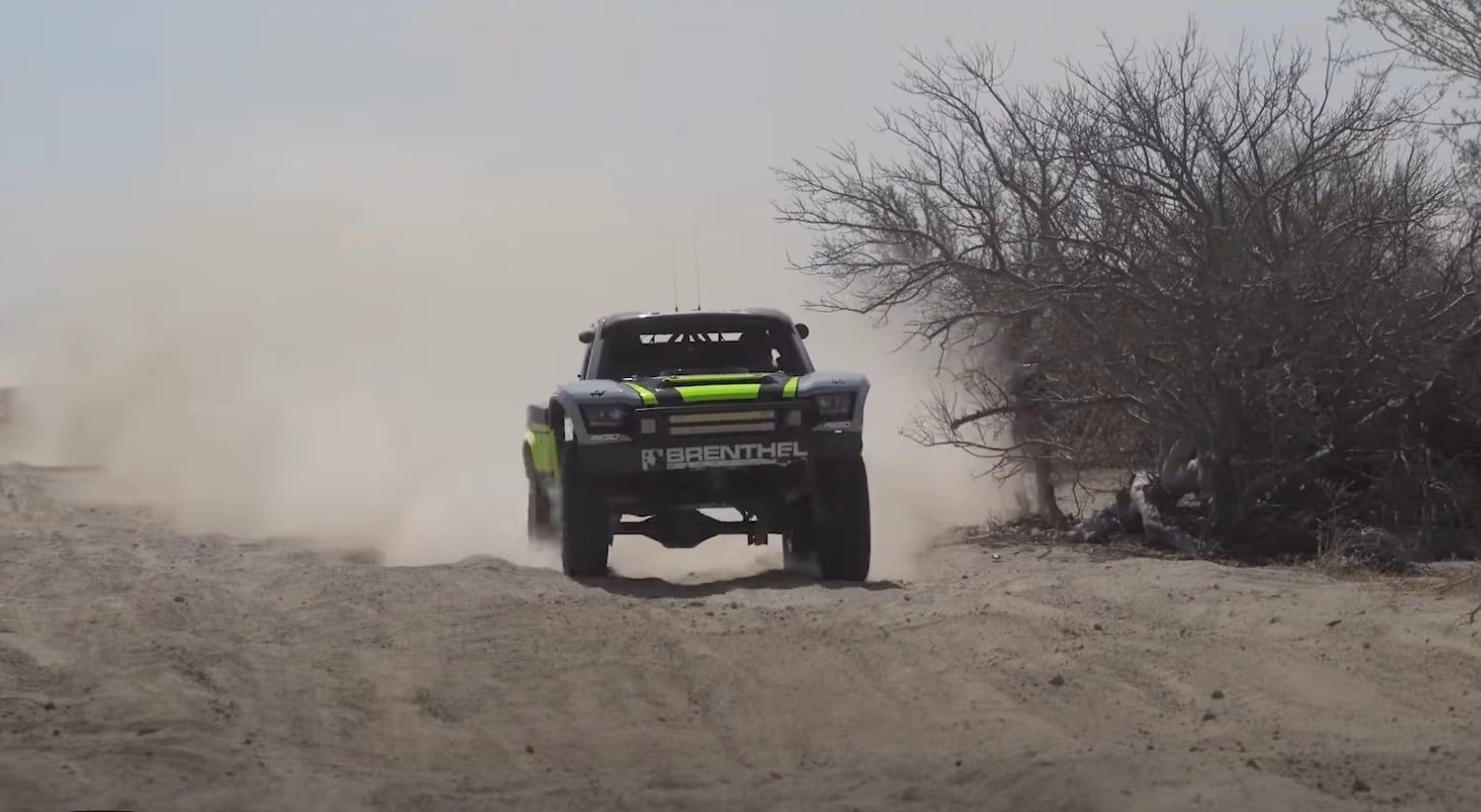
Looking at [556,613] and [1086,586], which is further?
[1086,586]

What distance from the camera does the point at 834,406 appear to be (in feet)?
35.2

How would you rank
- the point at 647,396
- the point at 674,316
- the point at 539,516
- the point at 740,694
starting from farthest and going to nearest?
the point at 539,516, the point at 674,316, the point at 647,396, the point at 740,694

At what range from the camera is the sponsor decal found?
1051cm

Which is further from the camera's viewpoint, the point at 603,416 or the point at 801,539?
the point at 801,539

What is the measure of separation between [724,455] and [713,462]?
7 centimetres

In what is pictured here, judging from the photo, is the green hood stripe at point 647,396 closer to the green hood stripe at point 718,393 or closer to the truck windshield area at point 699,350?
the green hood stripe at point 718,393

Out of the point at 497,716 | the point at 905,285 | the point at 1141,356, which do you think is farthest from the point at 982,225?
the point at 497,716

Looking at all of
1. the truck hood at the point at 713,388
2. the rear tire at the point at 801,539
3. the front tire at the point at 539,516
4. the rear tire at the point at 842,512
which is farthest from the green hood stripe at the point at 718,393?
the front tire at the point at 539,516

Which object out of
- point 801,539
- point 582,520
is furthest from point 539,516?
point 801,539

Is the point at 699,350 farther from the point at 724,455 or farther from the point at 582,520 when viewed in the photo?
the point at 582,520

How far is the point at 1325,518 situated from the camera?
12.8 m

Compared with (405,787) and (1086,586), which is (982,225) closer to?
(1086,586)

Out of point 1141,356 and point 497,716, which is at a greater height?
point 1141,356

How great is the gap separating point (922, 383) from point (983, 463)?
2935 millimetres
